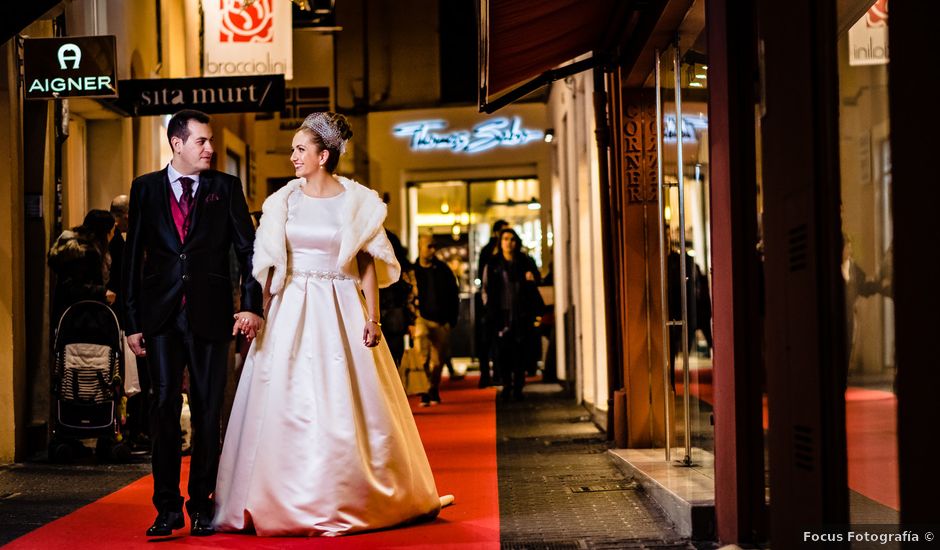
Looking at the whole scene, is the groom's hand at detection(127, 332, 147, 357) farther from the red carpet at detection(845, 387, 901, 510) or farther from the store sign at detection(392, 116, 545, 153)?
the store sign at detection(392, 116, 545, 153)

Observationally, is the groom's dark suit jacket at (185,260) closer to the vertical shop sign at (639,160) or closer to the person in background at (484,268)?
the vertical shop sign at (639,160)

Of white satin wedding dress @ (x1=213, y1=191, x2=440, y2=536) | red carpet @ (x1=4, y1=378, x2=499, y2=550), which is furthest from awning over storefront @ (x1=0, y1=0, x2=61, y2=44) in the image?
red carpet @ (x1=4, y1=378, x2=499, y2=550)

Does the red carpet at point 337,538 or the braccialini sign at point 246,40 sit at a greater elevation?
the braccialini sign at point 246,40

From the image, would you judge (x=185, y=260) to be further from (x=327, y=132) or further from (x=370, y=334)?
(x=327, y=132)

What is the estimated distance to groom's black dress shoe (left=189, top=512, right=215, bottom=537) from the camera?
576 cm

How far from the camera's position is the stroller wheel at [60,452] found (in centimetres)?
922

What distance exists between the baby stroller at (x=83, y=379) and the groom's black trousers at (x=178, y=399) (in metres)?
3.67

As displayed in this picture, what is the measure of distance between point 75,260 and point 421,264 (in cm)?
613

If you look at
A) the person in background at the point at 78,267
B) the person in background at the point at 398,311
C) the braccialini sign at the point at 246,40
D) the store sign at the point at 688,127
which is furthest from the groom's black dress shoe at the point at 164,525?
the braccialini sign at the point at 246,40

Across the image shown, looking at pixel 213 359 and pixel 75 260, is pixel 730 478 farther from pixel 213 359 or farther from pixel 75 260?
pixel 75 260

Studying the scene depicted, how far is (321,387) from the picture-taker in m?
5.92

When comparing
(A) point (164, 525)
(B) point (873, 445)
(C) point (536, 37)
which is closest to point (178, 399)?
(A) point (164, 525)

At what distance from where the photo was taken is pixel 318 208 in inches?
245

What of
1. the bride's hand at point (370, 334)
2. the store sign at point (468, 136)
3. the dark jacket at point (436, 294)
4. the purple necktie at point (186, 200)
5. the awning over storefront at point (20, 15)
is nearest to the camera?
the purple necktie at point (186, 200)
